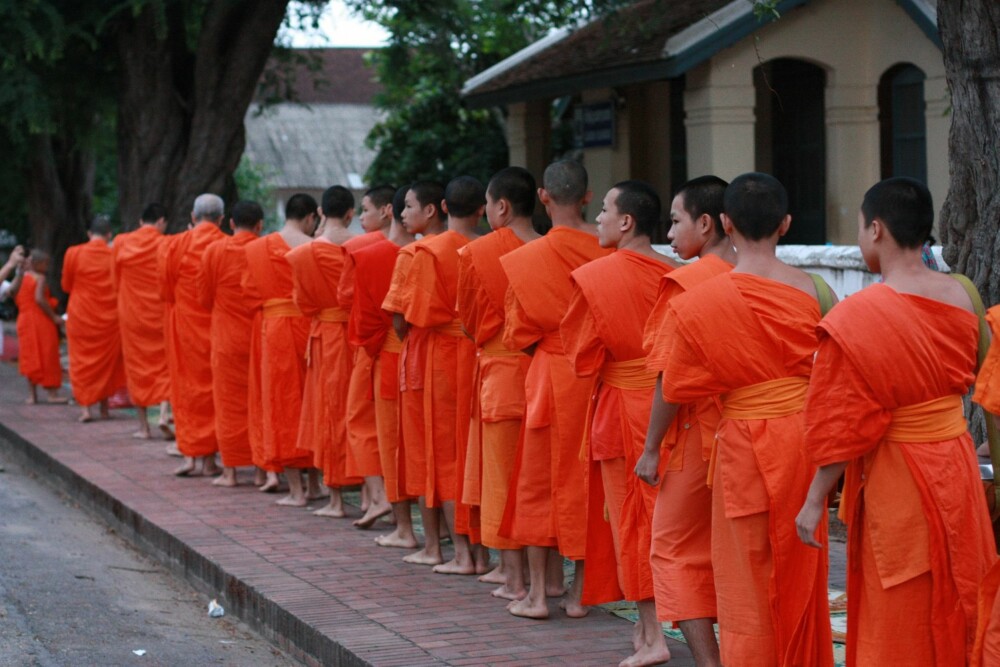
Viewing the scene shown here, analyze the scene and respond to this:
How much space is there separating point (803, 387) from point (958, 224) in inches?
78.0

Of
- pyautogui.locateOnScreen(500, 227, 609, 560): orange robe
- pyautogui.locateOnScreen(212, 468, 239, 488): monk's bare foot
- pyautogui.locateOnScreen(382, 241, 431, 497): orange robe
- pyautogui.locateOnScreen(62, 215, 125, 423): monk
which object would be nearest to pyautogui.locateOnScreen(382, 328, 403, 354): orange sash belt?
pyautogui.locateOnScreen(382, 241, 431, 497): orange robe

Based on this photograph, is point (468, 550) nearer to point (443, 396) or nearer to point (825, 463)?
point (443, 396)

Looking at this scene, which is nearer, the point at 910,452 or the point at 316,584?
the point at 910,452

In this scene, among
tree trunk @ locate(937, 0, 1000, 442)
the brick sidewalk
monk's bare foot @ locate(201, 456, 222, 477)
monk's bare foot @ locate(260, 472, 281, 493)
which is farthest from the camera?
monk's bare foot @ locate(201, 456, 222, 477)

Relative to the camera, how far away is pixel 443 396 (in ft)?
24.5

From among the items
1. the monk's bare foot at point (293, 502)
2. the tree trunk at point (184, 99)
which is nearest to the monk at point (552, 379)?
the monk's bare foot at point (293, 502)

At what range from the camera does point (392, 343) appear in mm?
8078

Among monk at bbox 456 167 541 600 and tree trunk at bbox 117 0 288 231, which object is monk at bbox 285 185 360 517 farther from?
tree trunk at bbox 117 0 288 231

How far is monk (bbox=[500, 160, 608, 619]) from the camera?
623 cm

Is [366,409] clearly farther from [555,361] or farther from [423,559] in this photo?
[555,361]

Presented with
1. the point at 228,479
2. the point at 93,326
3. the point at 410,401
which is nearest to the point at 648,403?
the point at 410,401

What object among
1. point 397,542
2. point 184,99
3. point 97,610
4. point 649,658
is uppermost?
point 184,99

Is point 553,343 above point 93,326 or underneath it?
above

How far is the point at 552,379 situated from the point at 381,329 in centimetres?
201
